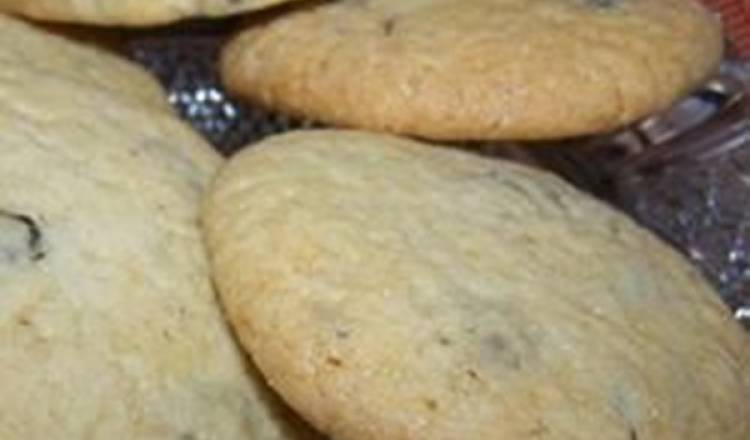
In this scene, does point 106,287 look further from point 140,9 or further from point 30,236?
point 140,9

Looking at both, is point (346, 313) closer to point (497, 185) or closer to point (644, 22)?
point (497, 185)

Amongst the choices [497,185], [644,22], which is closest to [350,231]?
[497,185]

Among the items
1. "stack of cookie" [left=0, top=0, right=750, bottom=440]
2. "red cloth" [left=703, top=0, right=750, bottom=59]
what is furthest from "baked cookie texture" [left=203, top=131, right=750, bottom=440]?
"red cloth" [left=703, top=0, right=750, bottom=59]

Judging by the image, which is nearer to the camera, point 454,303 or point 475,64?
point 454,303

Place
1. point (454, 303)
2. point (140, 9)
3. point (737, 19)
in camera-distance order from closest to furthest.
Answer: point (454, 303) < point (140, 9) < point (737, 19)

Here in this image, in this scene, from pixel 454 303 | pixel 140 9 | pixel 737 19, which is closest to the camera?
pixel 454 303

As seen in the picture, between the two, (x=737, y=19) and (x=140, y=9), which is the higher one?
(x=140, y=9)

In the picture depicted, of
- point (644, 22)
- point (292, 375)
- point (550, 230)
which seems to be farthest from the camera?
point (644, 22)

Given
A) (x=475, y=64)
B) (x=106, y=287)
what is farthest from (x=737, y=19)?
(x=106, y=287)
